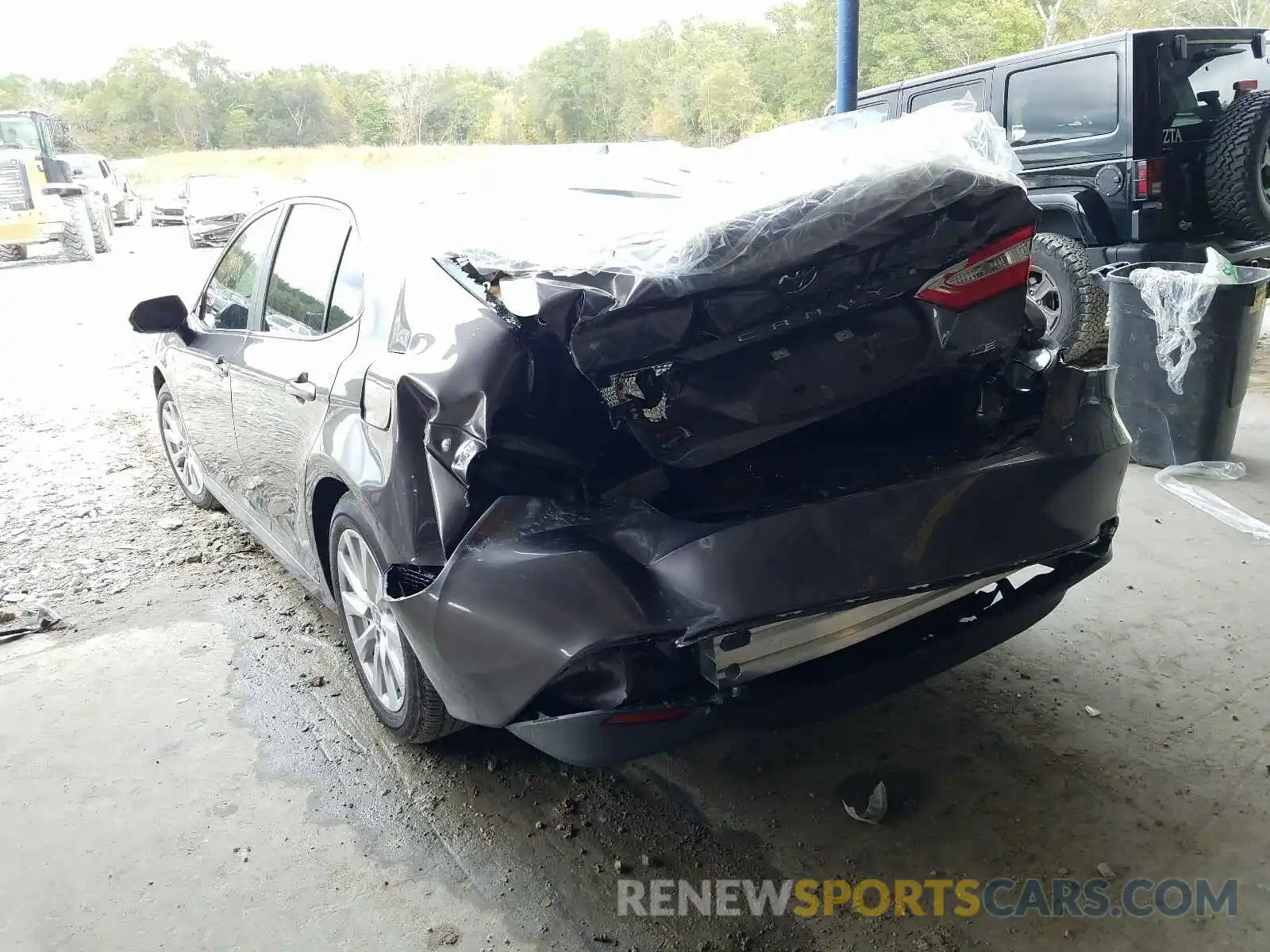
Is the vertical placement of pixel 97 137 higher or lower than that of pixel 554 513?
higher

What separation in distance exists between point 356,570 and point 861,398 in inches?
57.0

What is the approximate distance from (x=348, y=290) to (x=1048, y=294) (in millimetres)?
4877

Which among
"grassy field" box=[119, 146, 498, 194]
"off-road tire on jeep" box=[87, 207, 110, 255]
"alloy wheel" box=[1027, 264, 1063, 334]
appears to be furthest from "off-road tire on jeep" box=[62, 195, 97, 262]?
"alloy wheel" box=[1027, 264, 1063, 334]

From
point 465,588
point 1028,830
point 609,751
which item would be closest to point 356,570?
point 465,588

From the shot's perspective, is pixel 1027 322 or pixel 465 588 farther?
pixel 1027 322

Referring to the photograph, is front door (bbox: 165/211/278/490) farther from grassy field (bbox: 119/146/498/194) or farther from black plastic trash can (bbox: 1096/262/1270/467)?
grassy field (bbox: 119/146/498/194)

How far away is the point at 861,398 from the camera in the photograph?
205 cm

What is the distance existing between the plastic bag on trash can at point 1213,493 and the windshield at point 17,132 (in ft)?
68.3

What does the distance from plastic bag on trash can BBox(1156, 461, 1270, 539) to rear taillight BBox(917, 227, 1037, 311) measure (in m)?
2.30

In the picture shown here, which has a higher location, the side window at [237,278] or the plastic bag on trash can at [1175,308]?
the side window at [237,278]

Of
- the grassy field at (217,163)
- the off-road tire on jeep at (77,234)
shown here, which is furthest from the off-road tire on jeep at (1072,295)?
the off-road tire on jeep at (77,234)

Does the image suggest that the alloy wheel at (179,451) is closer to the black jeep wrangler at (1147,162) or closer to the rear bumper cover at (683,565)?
the rear bumper cover at (683,565)

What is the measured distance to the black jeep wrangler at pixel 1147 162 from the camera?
5605 millimetres

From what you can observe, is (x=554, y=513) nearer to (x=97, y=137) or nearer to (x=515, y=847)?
(x=515, y=847)
